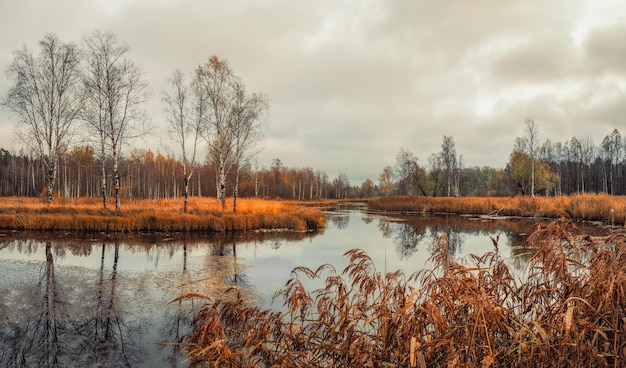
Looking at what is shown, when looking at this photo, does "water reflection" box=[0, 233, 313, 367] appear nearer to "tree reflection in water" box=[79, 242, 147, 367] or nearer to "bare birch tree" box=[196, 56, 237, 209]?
"tree reflection in water" box=[79, 242, 147, 367]

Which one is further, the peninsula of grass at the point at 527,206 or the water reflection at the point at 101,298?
the peninsula of grass at the point at 527,206

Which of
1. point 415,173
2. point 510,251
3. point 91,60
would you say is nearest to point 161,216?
point 91,60

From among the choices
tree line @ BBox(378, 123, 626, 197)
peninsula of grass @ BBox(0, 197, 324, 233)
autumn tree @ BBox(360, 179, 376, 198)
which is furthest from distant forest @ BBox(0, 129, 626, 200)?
autumn tree @ BBox(360, 179, 376, 198)

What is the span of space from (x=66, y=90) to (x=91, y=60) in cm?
455

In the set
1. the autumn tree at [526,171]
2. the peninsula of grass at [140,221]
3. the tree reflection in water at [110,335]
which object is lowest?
the tree reflection in water at [110,335]

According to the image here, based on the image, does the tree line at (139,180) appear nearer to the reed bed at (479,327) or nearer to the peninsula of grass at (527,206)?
the peninsula of grass at (527,206)

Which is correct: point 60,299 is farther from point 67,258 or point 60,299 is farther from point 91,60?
point 91,60

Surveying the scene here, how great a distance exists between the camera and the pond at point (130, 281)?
572 centimetres

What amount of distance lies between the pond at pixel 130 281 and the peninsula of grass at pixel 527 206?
8977mm

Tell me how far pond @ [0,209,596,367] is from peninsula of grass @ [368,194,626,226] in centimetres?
898

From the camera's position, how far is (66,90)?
1064 inches

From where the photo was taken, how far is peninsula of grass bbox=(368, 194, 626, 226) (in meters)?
28.0

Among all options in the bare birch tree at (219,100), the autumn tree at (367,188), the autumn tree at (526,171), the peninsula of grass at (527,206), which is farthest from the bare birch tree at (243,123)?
the autumn tree at (367,188)

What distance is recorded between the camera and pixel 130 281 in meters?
10.0
